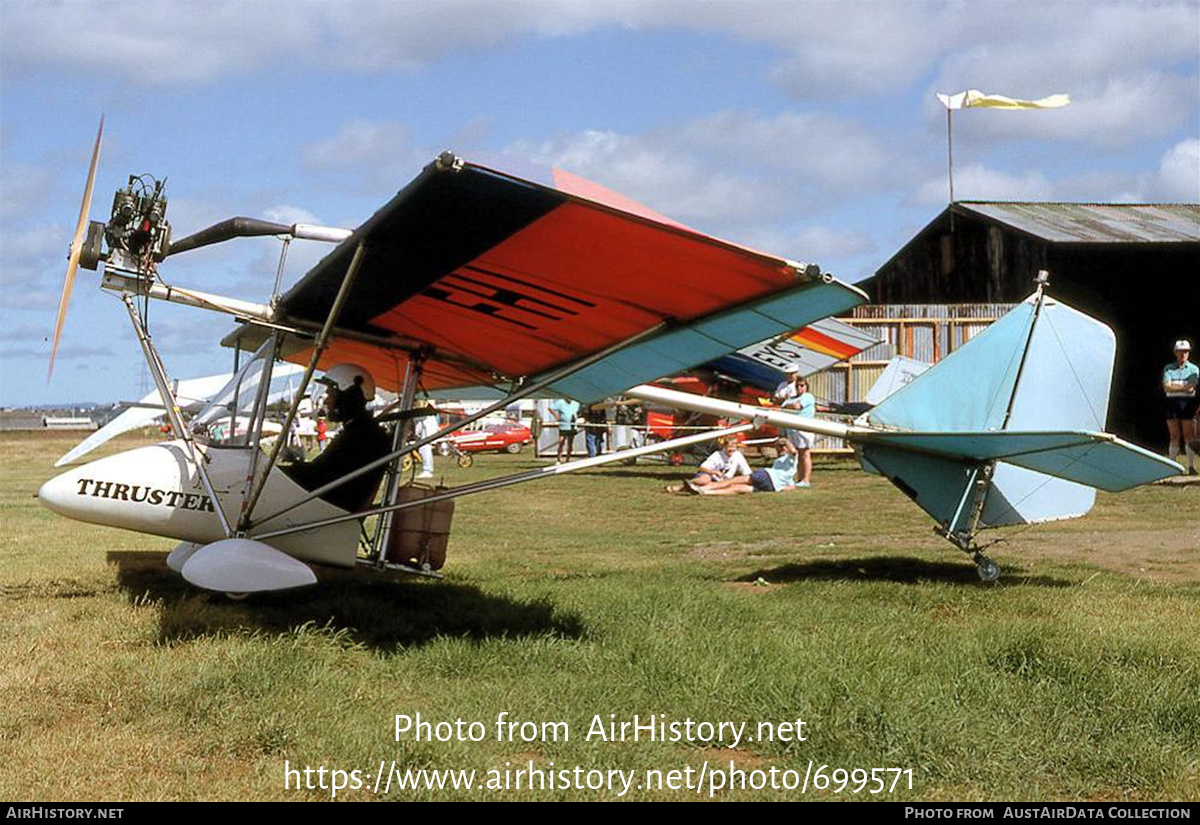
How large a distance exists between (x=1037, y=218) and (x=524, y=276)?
25237 millimetres

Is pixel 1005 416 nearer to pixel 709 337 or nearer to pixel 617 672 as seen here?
pixel 709 337

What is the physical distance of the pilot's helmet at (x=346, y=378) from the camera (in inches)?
321

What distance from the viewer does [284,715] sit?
5094mm

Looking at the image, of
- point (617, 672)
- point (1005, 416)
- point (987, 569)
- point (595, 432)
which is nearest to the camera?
point (617, 672)

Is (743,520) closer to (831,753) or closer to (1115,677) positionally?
(1115,677)

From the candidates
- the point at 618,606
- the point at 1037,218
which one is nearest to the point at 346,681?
the point at 618,606

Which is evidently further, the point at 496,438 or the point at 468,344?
the point at 496,438

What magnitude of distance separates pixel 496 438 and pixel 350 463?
3195 centimetres

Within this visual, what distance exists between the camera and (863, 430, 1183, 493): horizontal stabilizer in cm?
823

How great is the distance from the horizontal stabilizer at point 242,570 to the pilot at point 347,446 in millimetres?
1084

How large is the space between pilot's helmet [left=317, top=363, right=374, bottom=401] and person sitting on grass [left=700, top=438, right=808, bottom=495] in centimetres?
1006

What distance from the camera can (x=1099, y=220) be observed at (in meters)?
29.1

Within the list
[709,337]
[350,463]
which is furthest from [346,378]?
[709,337]

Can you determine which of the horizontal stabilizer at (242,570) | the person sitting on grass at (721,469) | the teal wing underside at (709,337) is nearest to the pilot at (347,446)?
the horizontal stabilizer at (242,570)
